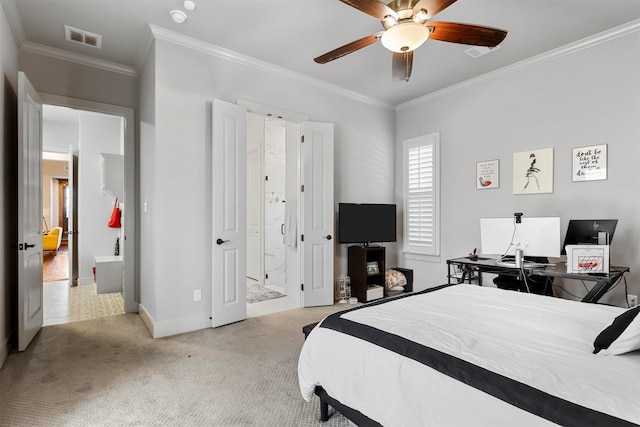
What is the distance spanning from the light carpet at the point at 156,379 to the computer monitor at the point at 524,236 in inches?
80.8

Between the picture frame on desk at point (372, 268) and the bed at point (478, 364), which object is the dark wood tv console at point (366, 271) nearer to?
the picture frame on desk at point (372, 268)

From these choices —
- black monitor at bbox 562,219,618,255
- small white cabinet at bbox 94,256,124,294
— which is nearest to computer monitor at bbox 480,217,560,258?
black monitor at bbox 562,219,618,255

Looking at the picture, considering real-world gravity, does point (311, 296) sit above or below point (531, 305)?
below

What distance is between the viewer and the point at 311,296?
4.24 metres

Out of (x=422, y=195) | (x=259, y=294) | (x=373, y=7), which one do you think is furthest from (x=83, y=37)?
(x=422, y=195)

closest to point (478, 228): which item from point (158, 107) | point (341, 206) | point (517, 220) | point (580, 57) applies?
point (517, 220)

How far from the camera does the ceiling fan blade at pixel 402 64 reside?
8.66 feet

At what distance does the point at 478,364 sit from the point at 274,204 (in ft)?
15.3

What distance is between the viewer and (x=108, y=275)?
5.00 meters

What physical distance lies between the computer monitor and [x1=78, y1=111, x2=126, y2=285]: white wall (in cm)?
567

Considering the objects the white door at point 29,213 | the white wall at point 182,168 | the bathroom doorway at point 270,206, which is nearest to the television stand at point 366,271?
the bathroom doorway at point 270,206

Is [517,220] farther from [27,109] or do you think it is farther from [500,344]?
[27,109]

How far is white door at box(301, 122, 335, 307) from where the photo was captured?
4.22m

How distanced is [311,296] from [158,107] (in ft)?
8.86
